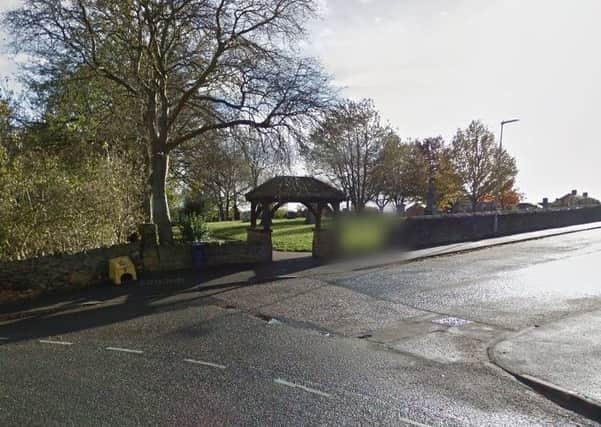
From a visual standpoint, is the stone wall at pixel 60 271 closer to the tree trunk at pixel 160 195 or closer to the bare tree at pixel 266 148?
the tree trunk at pixel 160 195

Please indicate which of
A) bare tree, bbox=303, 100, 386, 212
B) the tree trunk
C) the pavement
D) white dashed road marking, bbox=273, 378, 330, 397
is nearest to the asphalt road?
white dashed road marking, bbox=273, 378, 330, 397

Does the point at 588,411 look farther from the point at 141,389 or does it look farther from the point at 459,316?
the point at 141,389

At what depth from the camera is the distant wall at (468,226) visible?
18.0 meters

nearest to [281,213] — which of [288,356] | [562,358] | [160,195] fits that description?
[160,195]

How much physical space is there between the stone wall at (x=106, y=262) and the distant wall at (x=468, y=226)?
7.82 metres

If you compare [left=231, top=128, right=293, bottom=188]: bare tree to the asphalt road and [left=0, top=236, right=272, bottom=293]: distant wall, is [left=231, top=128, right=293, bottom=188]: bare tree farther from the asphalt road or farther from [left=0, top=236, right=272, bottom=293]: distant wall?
the asphalt road

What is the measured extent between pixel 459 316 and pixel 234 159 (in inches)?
467

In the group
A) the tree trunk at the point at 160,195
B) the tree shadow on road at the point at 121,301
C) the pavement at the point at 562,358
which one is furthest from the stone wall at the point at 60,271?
the pavement at the point at 562,358

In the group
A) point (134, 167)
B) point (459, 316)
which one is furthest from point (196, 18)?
point (459, 316)

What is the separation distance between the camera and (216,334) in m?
6.32

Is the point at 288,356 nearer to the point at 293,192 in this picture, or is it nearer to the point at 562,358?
the point at 562,358

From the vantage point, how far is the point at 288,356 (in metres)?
5.27

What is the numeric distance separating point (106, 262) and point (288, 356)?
24.4ft

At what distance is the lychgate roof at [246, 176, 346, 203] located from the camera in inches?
560
